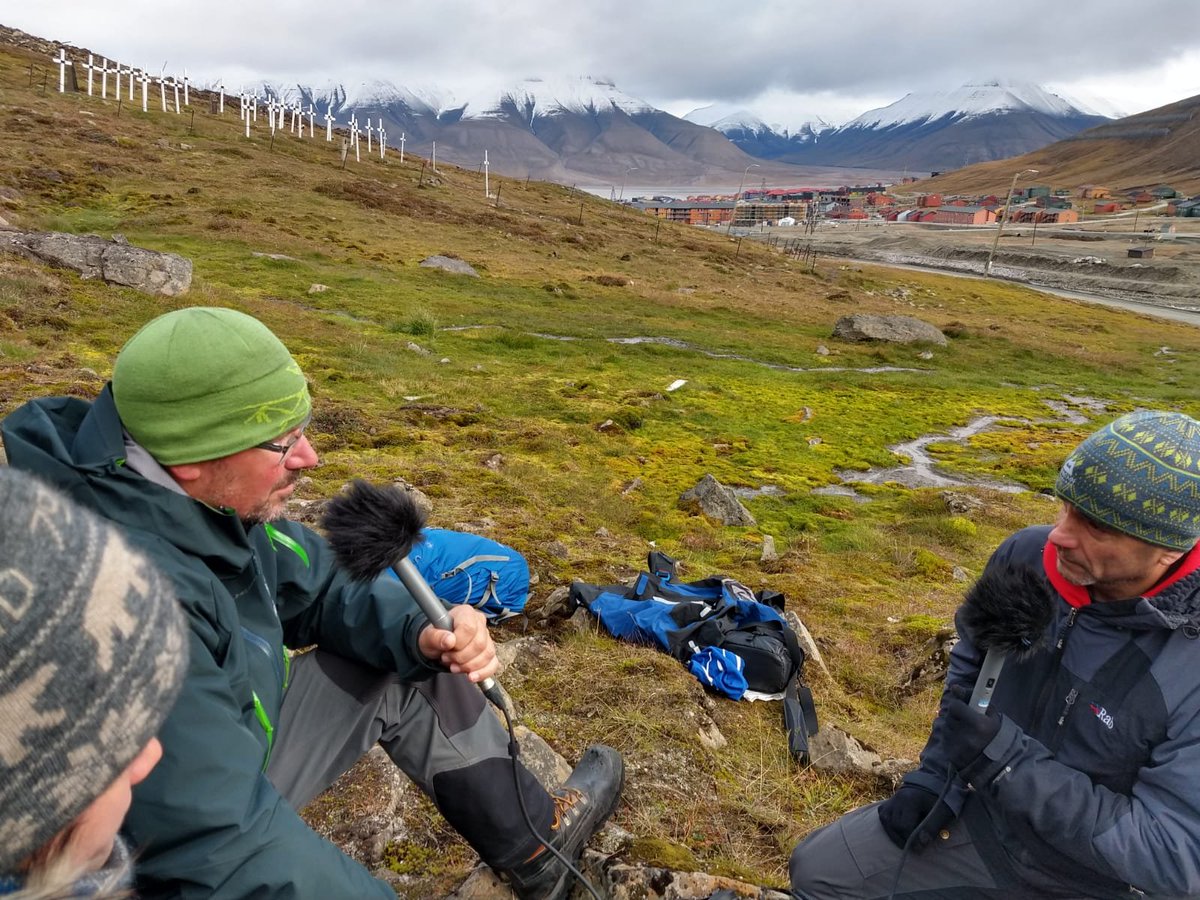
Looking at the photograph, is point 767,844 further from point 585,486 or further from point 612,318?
point 612,318

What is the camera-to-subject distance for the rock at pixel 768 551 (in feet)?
32.4

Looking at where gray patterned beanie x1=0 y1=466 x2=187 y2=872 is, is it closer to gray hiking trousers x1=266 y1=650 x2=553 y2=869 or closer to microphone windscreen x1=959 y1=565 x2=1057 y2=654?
gray hiking trousers x1=266 y1=650 x2=553 y2=869

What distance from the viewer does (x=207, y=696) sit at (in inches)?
80.4

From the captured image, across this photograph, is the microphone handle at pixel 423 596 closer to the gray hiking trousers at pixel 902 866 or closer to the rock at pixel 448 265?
the gray hiking trousers at pixel 902 866

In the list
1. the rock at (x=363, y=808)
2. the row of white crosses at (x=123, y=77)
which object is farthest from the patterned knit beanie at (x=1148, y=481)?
the row of white crosses at (x=123, y=77)

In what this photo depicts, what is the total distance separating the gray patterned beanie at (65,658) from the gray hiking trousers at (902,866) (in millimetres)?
3063

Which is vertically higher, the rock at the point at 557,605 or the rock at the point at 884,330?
the rock at the point at 884,330

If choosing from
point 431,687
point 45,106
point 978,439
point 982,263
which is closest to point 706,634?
point 431,687

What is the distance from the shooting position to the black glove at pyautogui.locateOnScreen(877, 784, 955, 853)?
3098 mm

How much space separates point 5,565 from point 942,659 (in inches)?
276

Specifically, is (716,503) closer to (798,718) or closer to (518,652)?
(798,718)

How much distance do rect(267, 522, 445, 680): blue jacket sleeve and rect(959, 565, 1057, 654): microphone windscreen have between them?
2183 mm

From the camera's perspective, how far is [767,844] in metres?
3.85

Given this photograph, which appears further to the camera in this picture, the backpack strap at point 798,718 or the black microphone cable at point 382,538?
the backpack strap at point 798,718
